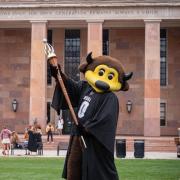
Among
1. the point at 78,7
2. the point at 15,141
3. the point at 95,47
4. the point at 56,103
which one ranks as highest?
the point at 78,7

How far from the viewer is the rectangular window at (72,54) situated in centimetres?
4522

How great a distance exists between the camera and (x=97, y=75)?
8.26 metres

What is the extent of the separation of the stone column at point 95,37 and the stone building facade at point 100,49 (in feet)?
0.22

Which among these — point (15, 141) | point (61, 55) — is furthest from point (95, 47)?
point (15, 141)

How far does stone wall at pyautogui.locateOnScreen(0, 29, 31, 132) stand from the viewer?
45094 millimetres

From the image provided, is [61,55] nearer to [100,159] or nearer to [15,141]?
[15,141]

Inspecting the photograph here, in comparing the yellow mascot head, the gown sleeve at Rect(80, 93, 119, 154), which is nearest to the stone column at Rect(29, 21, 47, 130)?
the yellow mascot head

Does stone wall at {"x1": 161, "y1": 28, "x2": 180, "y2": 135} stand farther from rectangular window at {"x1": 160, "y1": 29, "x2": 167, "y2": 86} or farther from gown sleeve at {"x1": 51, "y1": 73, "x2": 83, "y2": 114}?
gown sleeve at {"x1": 51, "y1": 73, "x2": 83, "y2": 114}

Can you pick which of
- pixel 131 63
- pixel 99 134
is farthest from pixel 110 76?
pixel 131 63

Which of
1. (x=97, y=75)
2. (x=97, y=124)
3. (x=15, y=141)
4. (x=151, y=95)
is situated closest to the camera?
(x=97, y=124)

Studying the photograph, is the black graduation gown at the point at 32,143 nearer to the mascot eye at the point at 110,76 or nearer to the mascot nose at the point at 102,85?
the mascot eye at the point at 110,76

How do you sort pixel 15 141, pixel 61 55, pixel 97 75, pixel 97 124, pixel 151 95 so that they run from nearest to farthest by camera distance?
pixel 97 124 < pixel 97 75 < pixel 15 141 < pixel 151 95 < pixel 61 55

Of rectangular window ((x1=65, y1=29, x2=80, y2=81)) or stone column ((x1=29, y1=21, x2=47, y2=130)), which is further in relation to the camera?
rectangular window ((x1=65, y1=29, x2=80, y2=81))

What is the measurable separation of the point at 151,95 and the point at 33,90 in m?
8.06
